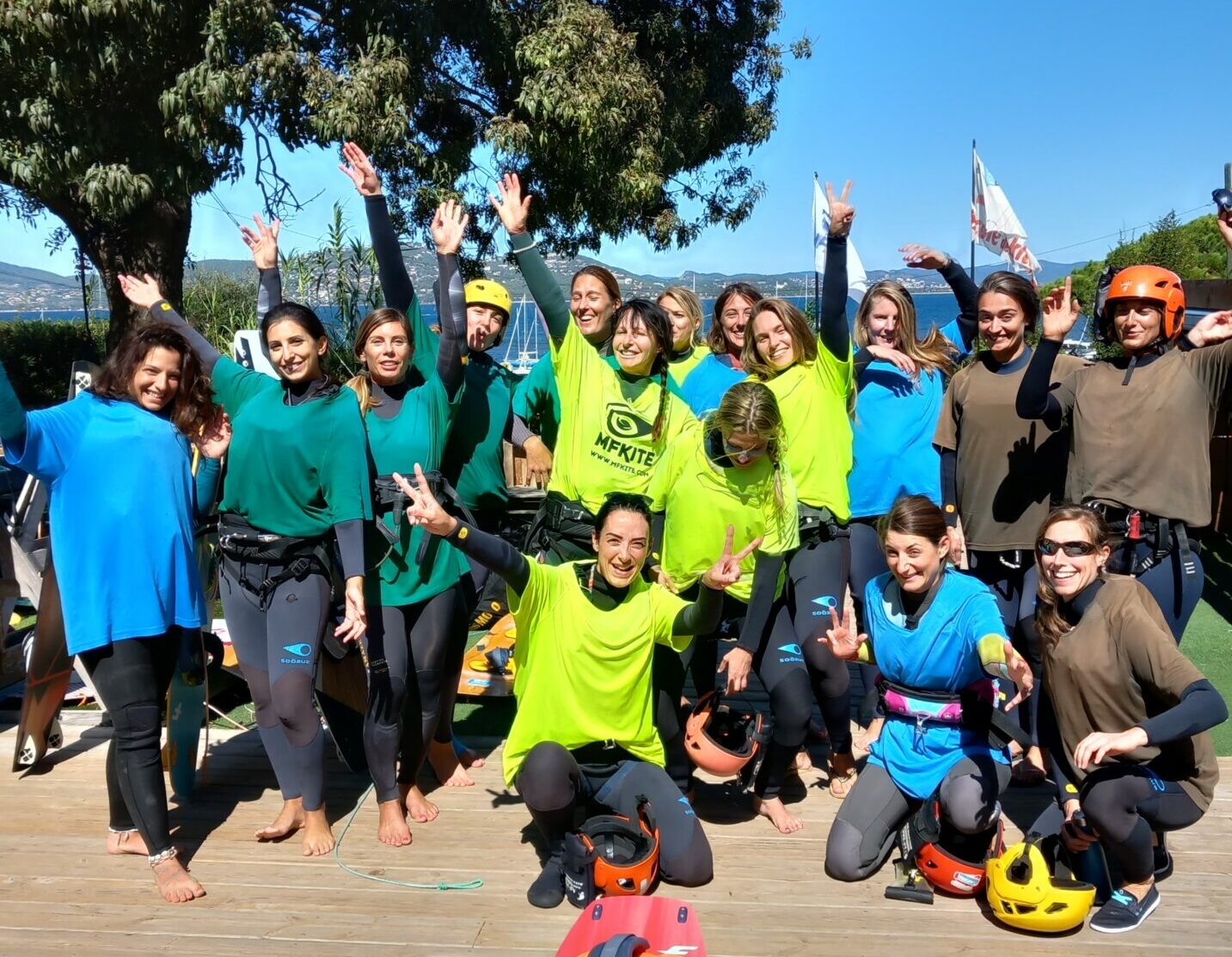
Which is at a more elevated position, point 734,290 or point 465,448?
point 734,290

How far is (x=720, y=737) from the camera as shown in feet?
13.8

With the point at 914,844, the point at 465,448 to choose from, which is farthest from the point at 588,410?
the point at 914,844

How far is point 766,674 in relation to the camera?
13.9ft

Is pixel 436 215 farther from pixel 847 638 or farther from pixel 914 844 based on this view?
pixel 914 844

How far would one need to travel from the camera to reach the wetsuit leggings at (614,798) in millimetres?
3660

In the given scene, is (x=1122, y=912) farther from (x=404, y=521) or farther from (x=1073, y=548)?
(x=404, y=521)

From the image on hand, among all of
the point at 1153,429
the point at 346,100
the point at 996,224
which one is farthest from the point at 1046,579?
the point at 346,100

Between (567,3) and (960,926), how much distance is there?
10.7m


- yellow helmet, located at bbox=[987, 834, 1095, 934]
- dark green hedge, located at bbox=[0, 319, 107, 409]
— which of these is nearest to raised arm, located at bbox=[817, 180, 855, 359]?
yellow helmet, located at bbox=[987, 834, 1095, 934]

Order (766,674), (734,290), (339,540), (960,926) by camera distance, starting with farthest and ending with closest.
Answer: (734,290) < (766,674) < (339,540) < (960,926)

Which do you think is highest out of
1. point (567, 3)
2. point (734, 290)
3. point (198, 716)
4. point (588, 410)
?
point (567, 3)

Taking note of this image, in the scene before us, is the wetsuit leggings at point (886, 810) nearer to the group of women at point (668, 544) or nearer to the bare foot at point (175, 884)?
the group of women at point (668, 544)

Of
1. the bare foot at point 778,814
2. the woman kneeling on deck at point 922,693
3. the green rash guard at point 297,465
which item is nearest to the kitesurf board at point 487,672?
the bare foot at point 778,814

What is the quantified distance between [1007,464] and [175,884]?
11.4 ft
